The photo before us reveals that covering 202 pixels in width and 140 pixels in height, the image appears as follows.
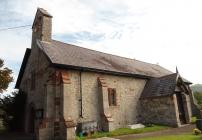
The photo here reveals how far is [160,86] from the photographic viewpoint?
2403 centimetres

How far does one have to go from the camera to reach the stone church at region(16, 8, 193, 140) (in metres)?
17.1

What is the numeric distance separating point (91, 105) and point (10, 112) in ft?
30.6

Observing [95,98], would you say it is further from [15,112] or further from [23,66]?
[23,66]

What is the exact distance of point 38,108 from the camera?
19.6 meters

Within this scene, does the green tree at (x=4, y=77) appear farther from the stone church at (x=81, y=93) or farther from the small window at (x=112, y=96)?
the small window at (x=112, y=96)

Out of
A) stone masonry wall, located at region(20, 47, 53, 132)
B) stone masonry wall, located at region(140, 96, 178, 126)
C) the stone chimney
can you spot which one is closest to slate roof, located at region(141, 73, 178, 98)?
stone masonry wall, located at region(140, 96, 178, 126)

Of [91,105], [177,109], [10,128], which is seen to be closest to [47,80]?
[91,105]

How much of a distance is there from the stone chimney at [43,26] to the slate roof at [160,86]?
12.3 metres

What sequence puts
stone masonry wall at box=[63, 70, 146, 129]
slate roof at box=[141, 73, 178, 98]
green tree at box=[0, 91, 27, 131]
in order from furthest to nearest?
1. green tree at box=[0, 91, 27, 131]
2. slate roof at box=[141, 73, 178, 98]
3. stone masonry wall at box=[63, 70, 146, 129]

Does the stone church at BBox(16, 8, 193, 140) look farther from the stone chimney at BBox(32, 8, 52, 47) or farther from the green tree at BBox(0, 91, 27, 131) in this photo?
the green tree at BBox(0, 91, 27, 131)

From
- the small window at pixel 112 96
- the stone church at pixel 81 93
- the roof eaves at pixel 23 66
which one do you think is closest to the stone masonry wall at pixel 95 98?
the stone church at pixel 81 93

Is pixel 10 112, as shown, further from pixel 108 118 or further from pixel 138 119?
pixel 138 119

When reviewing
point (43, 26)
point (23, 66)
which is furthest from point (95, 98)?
point (23, 66)

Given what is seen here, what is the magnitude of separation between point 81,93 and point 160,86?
962 cm
